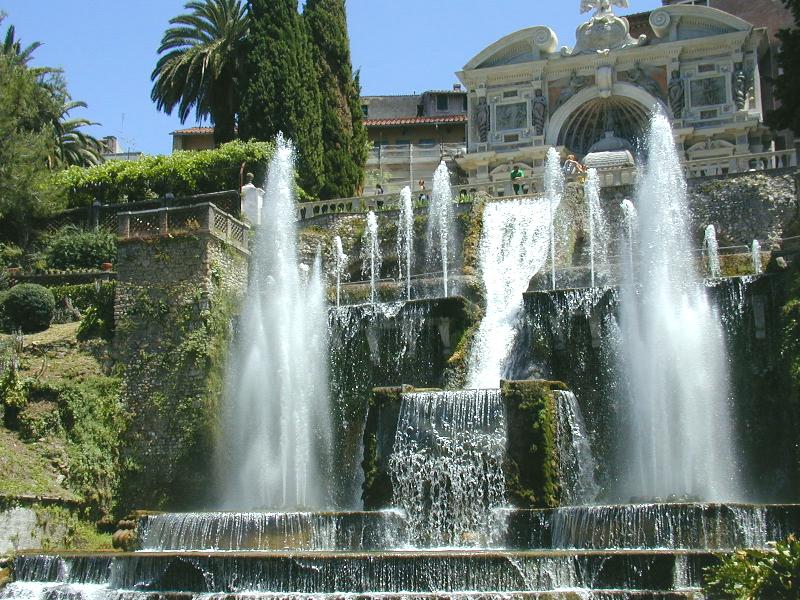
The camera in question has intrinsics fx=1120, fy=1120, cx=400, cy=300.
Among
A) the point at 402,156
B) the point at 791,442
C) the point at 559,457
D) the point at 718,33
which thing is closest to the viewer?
the point at 559,457

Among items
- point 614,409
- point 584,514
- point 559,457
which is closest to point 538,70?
point 614,409

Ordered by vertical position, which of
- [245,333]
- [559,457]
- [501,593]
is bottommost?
[501,593]

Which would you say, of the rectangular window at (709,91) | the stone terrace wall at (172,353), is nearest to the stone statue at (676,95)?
the rectangular window at (709,91)

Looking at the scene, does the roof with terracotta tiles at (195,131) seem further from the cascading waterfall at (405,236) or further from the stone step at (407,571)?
the stone step at (407,571)

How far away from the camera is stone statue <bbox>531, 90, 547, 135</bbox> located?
1441 inches

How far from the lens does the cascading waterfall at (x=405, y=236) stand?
28344 millimetres

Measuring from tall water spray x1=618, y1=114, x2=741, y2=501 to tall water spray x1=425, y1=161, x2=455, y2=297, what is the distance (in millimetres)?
6800

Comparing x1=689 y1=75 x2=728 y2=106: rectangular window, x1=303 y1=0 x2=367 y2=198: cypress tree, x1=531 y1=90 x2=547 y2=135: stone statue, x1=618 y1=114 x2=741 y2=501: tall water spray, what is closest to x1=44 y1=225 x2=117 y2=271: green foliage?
x1=303 y1=0 x2=367 y2=198: cypress tree

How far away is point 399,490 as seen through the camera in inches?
722

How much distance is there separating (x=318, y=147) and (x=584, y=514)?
65.3 ft

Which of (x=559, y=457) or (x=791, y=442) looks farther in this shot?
(x=791, y=442)

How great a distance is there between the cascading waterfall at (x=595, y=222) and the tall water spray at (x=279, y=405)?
6.74 m

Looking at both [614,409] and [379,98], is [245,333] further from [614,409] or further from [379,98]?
[379,98]

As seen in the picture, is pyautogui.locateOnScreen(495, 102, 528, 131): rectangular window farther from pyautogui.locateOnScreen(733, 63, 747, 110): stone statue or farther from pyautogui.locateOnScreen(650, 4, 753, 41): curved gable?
pyautogui.locateOnScreen(733, 63, 747, 110): stone statue
